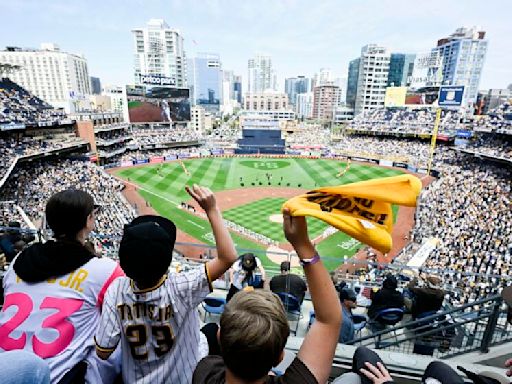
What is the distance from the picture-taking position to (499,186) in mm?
24781

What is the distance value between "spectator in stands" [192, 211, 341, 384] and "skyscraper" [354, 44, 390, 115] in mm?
114648

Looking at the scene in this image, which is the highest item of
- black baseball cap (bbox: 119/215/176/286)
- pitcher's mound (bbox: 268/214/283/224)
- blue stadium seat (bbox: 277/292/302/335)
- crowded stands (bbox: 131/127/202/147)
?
black baseball cap (bbox: 119/215/176/286)

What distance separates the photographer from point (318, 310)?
148 centimetres

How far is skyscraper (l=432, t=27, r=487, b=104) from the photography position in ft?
343

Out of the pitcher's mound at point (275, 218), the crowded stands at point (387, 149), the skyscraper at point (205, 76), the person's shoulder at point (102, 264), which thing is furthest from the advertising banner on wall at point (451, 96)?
the skyscraper at point (205, 76)

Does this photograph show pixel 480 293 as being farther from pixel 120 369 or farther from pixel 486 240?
pixel 120 369

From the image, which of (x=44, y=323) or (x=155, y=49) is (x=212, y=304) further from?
(x=155, y=49)

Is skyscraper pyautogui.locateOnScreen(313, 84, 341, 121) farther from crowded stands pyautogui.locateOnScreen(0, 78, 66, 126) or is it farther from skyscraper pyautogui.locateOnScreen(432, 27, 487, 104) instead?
crowded stands pyautogui.locateOnScreen(0, 78, 66, 126)

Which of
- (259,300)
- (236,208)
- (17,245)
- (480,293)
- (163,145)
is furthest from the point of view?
(163,145)

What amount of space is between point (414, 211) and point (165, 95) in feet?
155

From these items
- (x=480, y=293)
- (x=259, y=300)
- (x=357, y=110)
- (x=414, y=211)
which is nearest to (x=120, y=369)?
(x=259, y=300)

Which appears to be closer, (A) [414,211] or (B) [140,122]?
(A) [414,211]

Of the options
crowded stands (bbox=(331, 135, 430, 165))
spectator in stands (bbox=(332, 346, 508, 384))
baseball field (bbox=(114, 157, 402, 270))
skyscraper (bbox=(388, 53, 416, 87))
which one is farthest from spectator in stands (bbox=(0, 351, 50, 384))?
skyscraper (bbox=(388, 53, 416, 87))

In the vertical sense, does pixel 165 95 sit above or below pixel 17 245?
above
